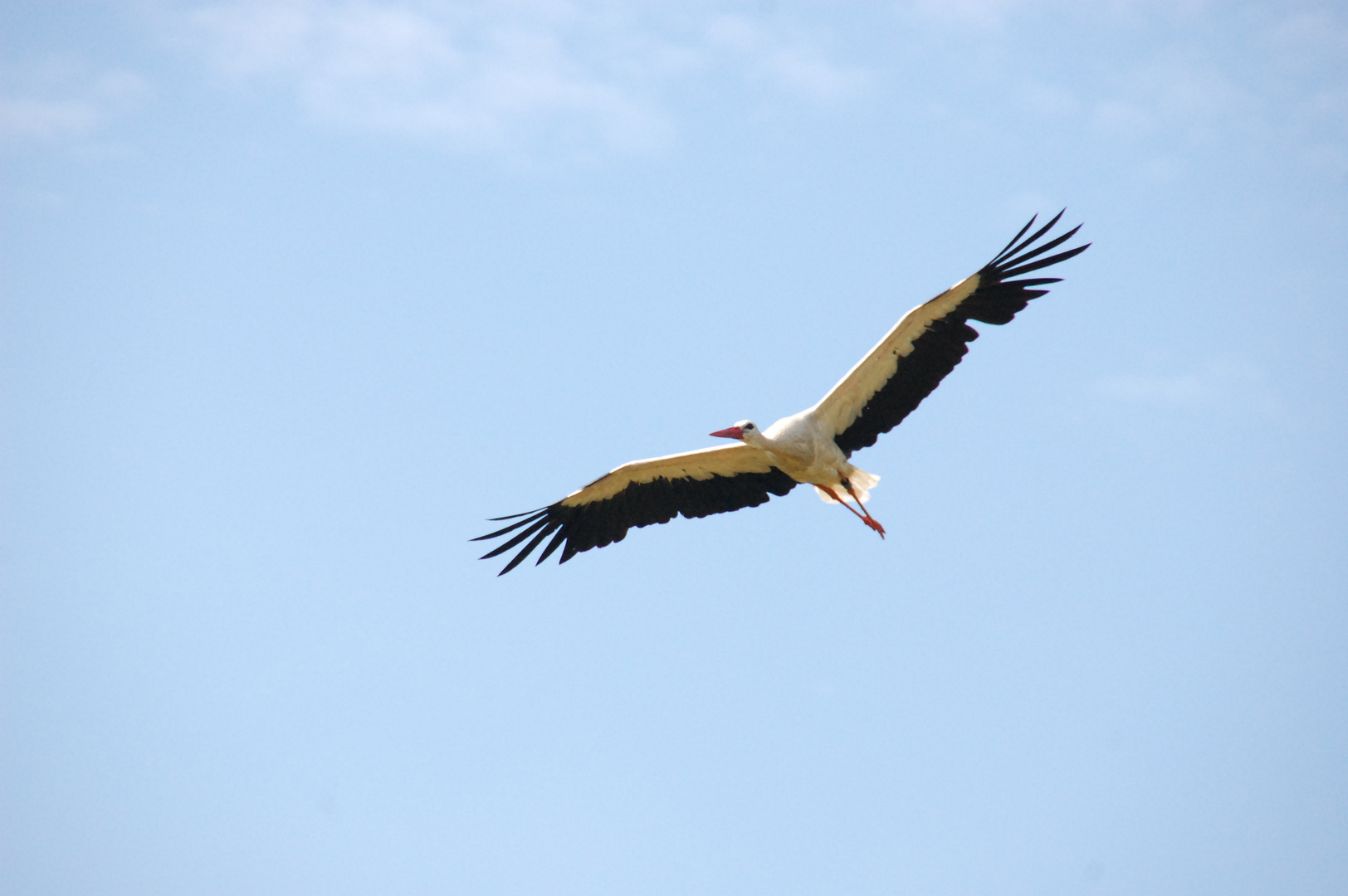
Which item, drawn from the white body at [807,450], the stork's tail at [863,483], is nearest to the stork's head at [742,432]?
the white body at [807,450]

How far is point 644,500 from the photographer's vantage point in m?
12.9

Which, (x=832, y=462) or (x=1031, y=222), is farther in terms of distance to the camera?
(x=832, y=462)

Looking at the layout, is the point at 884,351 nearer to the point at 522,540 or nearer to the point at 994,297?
the point at 994,297

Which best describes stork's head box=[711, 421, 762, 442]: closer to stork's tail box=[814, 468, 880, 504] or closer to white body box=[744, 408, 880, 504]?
white body box=[744, 408, 880, 504]

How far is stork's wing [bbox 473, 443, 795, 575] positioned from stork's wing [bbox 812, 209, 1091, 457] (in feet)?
3.23

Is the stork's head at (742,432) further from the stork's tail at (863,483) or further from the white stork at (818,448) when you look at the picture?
the stork's tail at (863,483)

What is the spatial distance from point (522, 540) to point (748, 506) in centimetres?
209

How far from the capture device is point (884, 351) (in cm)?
1177

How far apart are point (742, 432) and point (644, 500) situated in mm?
1311

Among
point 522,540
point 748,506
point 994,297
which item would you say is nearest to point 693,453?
point 748,506

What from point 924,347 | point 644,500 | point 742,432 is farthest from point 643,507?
point 924,347

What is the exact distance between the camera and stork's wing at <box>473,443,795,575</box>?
41.8 ft

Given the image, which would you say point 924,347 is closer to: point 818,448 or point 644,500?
point 818,448

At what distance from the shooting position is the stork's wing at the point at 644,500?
1274 centimetres
